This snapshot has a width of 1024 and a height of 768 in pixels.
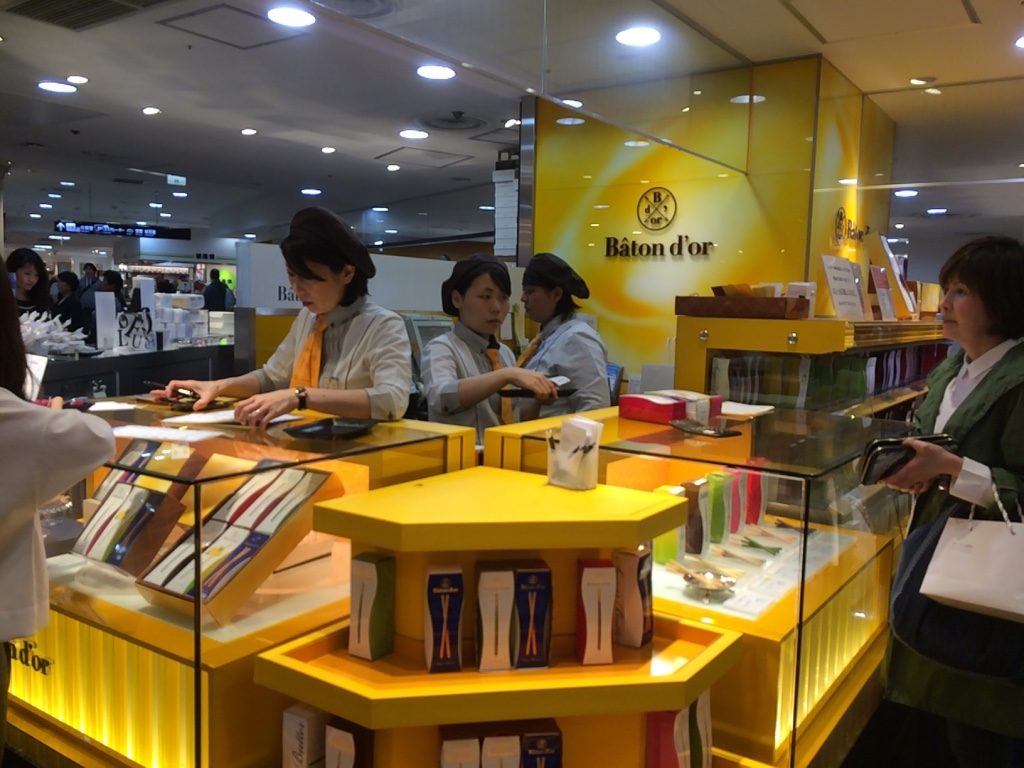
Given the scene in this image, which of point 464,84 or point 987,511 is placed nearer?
point 987,511

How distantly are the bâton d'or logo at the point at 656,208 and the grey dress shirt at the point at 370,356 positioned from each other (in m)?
3.72

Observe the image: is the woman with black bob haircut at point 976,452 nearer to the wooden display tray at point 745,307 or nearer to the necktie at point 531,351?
the wooden display tray at point 745,307

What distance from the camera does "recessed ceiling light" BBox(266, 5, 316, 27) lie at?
4167 mm

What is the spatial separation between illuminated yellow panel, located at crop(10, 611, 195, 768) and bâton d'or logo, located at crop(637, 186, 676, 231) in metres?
4.79

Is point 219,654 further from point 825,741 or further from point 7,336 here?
point 825,741

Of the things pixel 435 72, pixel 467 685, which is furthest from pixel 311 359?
pixel 435 72

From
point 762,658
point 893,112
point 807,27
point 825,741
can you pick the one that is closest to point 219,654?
point 762,658

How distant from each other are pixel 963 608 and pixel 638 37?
331 centimetres

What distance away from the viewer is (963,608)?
6.12 ft

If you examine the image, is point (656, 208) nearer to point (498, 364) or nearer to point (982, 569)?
point (498, 364)

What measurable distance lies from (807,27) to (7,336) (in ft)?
15.3

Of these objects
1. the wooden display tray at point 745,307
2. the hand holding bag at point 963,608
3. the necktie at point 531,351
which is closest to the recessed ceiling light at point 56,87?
the necktie at point 531,351

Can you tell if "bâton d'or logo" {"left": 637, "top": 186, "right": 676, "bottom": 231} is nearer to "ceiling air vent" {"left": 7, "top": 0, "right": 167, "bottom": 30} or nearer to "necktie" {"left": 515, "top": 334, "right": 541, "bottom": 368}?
"necktie" {"left": 515, "top": 334, "right": 541, "bottom": 368}

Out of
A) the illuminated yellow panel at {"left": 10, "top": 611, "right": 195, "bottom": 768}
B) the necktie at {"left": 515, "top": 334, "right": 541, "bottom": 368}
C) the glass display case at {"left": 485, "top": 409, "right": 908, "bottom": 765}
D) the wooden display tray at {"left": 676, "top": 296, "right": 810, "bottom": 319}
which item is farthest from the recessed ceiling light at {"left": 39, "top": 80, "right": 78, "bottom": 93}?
the glass display case at {"left": 485, "top": 409, "right": 908, "bottom": 765}
